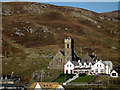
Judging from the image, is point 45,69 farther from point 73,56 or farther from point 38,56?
point 38,56

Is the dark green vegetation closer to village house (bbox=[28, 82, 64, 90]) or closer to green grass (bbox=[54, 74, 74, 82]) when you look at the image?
green grass (bbox=[54, 74, 74, 82])

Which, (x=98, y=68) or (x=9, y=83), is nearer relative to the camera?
(x=9, y=83)

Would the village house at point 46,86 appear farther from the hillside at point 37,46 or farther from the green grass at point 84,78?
the hillside at point 37,46

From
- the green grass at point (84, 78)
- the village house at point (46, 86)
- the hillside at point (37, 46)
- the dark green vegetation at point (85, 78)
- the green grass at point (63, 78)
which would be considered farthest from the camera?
the hillside at point (37, 46)

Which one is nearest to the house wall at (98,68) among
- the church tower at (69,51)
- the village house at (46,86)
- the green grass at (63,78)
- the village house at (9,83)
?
the green grass at (63,78)

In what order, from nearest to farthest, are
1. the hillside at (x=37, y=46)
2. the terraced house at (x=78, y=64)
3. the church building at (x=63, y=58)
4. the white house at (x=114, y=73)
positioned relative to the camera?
1. the white house at (x=114, y=73)
2. the terraced house at (x=78, y=64)
3. the church building at (x=63, y=58)
4. the hillside at (x=37, y=46)

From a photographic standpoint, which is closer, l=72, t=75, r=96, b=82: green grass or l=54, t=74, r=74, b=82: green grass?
l=72, t=75, r=96, b=82: green grass

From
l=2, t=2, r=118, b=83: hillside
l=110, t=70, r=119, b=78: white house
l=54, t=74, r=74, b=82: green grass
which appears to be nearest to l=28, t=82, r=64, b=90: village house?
l=54, t=74, r=74, b=82: green grass

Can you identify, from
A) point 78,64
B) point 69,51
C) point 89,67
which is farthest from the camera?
point 69,51

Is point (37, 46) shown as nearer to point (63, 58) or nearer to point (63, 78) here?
point (63, 58)

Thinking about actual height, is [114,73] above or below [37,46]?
below

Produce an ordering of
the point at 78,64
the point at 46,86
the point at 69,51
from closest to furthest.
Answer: the point at 46,86
the point at 78,64
the point at 69,51

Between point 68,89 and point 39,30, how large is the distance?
11666 centimetres

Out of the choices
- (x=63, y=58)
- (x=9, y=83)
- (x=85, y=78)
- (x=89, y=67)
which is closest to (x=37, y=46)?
(x=63, y=58)
